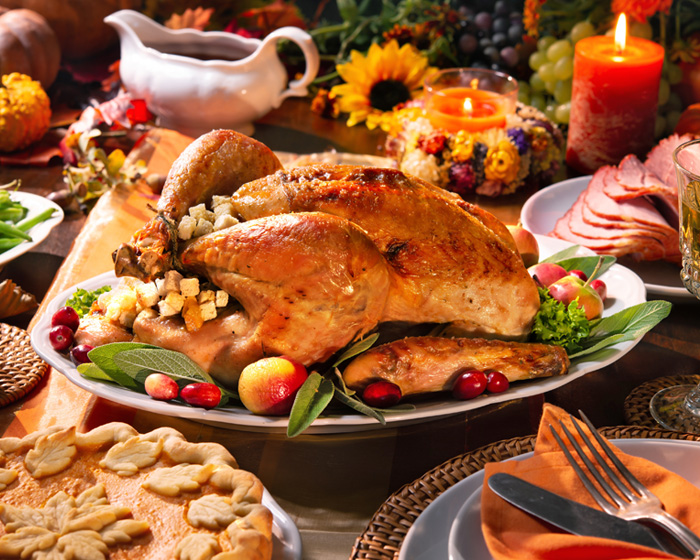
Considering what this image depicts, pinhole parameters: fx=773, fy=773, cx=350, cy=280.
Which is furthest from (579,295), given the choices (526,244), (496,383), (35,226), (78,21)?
(78,21)

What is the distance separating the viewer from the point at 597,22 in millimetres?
2543

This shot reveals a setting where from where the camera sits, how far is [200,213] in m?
1.33

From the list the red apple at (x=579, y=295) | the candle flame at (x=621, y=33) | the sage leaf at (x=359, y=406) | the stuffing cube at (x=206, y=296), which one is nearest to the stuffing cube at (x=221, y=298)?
the stuffing cube at (x=206, y=296)

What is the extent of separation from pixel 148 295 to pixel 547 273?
0.76m

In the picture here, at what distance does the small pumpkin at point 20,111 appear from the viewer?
2.40 metres

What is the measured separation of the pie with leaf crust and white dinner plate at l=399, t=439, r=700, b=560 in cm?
18

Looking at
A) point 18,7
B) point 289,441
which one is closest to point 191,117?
point 18,7

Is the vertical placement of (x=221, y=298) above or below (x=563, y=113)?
above

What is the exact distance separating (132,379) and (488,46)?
2.04m

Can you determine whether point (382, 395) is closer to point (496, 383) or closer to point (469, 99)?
point (496, 383)

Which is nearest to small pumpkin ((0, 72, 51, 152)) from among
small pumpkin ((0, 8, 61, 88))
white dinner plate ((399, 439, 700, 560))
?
small pumpkin ((0, 8, 61, 88))

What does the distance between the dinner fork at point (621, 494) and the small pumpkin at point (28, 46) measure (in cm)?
235

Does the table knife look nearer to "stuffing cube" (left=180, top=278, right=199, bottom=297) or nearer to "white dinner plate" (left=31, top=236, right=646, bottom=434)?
"white dinner plate" (left=31, top=236, right=646, bottom=434)

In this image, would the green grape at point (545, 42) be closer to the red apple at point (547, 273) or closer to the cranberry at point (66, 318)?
the red apple at point (547, 273)
